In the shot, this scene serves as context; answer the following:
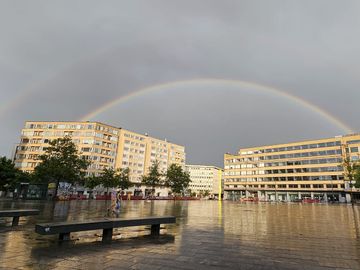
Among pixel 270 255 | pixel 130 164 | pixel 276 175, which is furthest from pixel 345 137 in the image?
pixel 270 255

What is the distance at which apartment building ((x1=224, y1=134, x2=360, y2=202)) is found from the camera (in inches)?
3713

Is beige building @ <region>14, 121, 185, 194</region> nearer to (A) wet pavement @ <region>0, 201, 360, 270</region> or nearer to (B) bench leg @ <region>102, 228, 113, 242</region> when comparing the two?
(A) wet pavement @ <region>0, 201, 360, 270</region>

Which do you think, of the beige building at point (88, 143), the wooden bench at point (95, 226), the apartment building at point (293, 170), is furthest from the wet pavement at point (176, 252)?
the apartment building at point (293, 170)

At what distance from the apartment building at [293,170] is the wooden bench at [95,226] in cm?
9633

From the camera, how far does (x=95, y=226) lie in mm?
9172

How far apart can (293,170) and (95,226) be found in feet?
364

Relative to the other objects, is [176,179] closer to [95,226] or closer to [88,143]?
[88,143]

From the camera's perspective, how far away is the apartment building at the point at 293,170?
94.3m

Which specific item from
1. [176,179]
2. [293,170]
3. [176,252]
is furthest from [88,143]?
[176,252]

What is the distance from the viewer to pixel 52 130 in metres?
101

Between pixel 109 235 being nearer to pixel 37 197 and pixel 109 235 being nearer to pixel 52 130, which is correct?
pixel 37 197

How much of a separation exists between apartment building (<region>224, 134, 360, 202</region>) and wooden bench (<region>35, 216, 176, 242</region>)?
9633 centimetres

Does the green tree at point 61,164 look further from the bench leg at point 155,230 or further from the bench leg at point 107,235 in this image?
the bench leg at point 107,235

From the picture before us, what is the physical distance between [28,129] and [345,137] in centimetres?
11862
